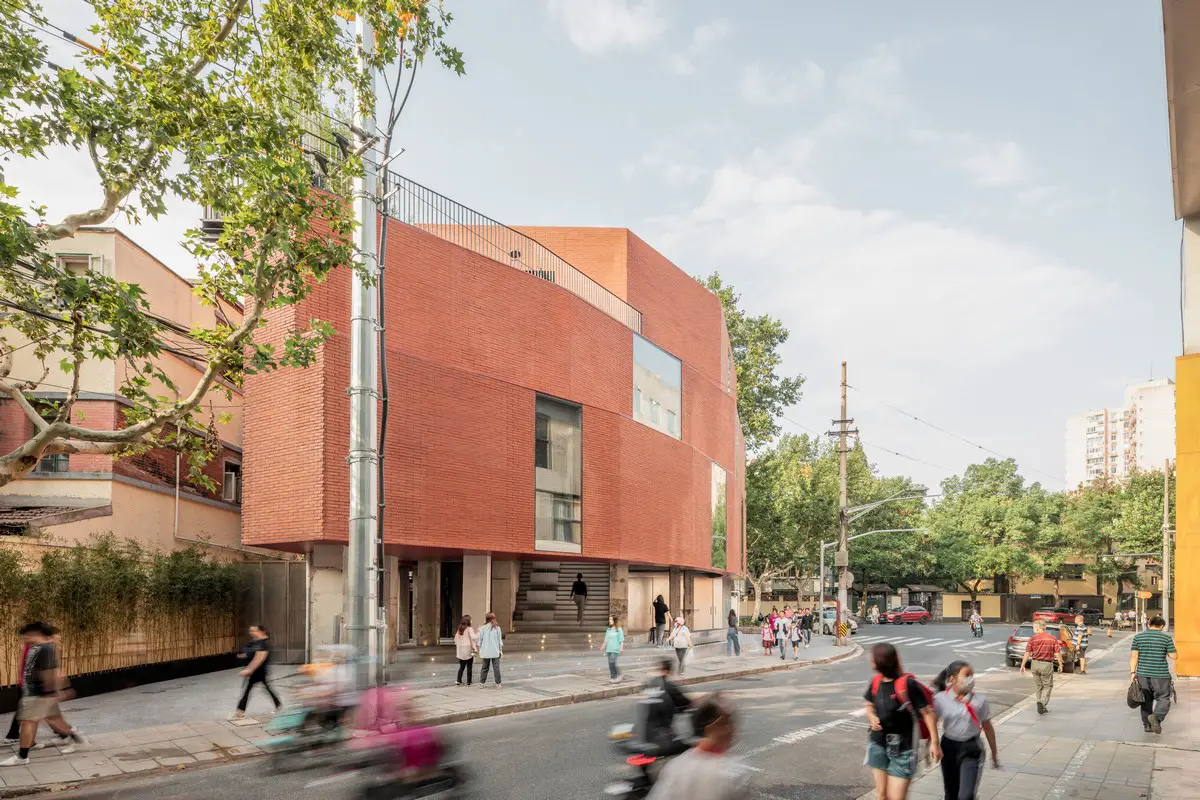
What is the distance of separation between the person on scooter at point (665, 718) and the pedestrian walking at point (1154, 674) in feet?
30.4

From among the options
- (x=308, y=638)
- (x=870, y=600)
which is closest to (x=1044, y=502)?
(x=870, y=600)

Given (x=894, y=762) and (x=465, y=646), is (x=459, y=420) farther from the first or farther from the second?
(x=894, y=762)

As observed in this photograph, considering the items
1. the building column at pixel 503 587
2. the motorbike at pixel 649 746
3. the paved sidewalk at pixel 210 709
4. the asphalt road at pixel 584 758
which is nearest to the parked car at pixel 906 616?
the paved sidewalk at pixel 210 709

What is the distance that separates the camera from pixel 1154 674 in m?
14.0

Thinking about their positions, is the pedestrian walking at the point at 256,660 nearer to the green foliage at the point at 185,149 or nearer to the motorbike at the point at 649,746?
the green foliage at the point at 185,149

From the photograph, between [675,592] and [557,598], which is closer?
[557,598]

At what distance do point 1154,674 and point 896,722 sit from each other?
8.93m

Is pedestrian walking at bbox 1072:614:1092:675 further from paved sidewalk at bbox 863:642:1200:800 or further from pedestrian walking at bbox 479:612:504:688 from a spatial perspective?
pedestrian walking at bbox 479:612:504:688

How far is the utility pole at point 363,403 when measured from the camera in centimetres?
1253

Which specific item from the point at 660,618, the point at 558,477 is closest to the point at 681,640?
the point at 558,477

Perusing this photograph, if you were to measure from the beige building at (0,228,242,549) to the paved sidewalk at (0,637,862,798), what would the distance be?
369 cm

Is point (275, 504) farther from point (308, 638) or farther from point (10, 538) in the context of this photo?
point (10, 538)

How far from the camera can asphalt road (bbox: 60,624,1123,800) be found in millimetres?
9977

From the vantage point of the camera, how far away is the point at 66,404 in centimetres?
1168
